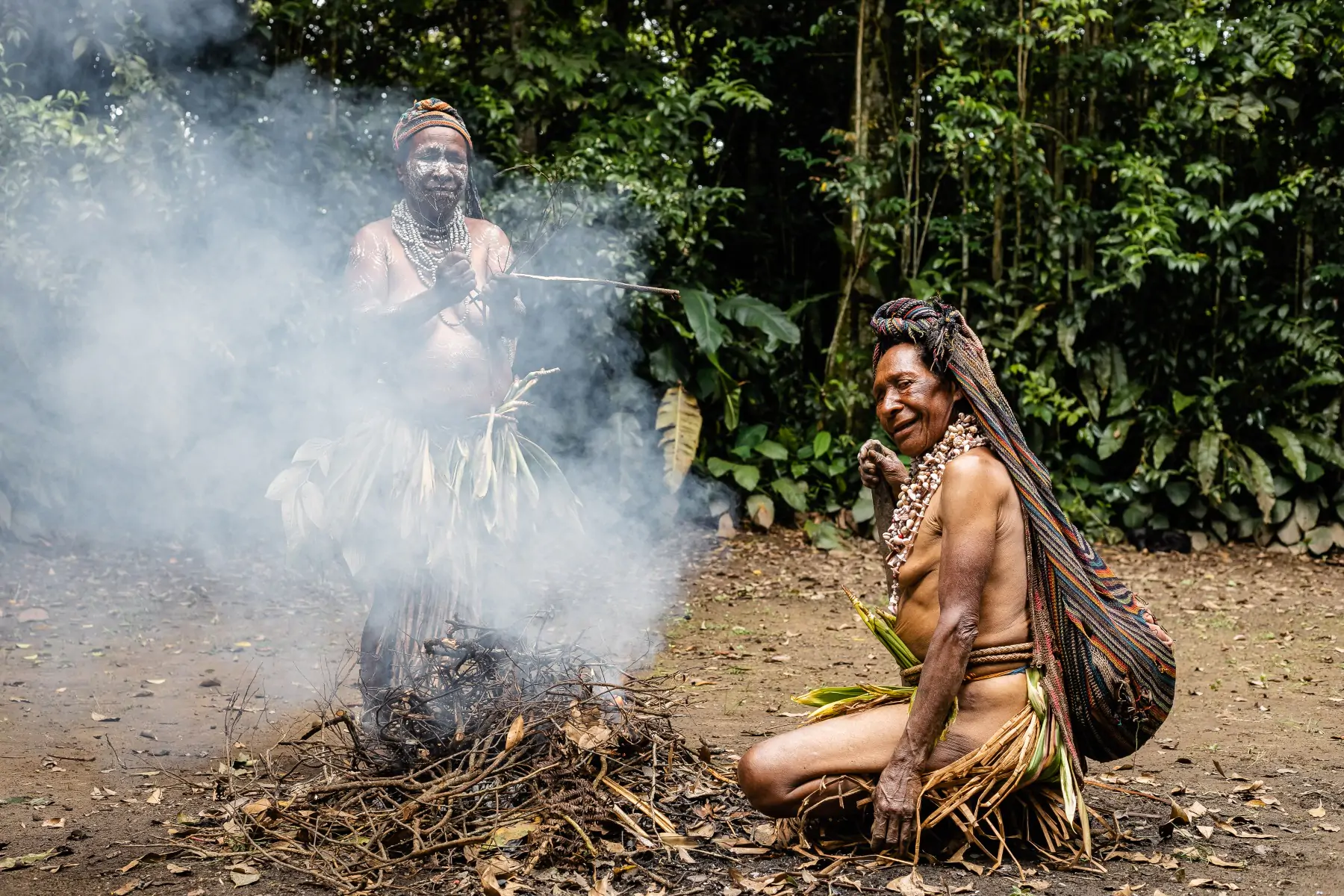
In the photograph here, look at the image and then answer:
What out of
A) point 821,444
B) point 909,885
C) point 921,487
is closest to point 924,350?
point 921,487

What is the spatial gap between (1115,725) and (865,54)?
652cm

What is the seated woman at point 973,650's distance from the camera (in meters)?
2.70

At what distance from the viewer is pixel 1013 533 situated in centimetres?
276

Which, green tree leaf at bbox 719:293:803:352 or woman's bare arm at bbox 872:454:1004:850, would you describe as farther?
green tree leaf at bbox 719:293:803:352

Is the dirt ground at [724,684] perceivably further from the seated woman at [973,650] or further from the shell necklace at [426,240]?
the shell necklace at [426,240]

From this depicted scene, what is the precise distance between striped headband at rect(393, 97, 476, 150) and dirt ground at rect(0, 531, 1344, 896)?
2132 millimetres

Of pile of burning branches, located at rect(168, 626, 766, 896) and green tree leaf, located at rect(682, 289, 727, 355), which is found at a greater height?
green tree leaf, located at rect(682, 289, 727, 355)

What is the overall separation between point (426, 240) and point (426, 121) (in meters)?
0.36

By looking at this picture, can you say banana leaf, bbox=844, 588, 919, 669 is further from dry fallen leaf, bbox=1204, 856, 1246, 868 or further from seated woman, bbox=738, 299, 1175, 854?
dry fallen leaf, bbox=1204, 856, 1246, 868

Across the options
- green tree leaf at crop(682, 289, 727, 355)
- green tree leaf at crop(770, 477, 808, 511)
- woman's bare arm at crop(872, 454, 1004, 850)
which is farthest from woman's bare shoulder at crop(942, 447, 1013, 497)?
green tree leaf at crop(770, 477, 808, 511)

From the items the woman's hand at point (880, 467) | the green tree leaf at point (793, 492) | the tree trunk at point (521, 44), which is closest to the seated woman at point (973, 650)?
the woman's hand at point (880, 467)

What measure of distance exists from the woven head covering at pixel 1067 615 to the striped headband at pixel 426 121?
1570 millimetres

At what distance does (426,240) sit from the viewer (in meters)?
3.55

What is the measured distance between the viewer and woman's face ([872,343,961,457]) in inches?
112
